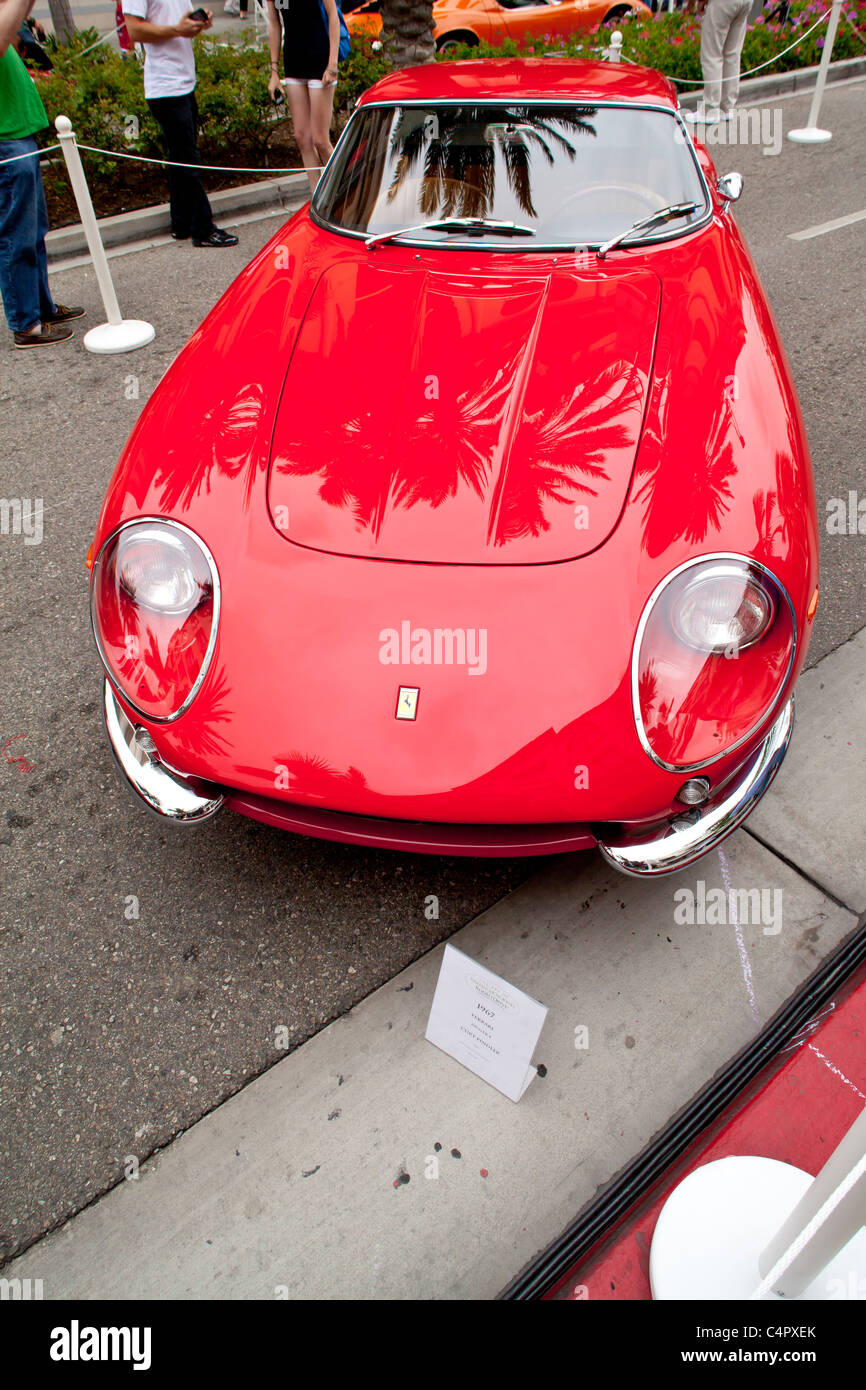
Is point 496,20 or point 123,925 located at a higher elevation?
point 496,20

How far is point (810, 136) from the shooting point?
24.8ft

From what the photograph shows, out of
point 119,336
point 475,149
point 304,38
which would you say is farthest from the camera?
point 304,38

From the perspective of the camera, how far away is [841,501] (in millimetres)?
3369

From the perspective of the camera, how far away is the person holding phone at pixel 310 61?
5.31 metres

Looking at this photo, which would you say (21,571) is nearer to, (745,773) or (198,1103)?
(198,1103)

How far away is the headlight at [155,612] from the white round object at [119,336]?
3113 mm

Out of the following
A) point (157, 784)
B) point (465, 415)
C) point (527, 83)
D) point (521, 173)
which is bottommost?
point (157, 784)

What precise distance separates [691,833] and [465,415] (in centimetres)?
104

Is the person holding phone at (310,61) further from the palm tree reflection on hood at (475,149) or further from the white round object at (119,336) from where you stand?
the palm tree reflection on hood at (475,149)

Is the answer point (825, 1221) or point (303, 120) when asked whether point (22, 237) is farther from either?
point (825, 1221)

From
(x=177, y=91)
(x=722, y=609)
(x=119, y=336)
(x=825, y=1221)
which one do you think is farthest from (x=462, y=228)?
(x=177, y=91)

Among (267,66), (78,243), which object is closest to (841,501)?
(78,243)

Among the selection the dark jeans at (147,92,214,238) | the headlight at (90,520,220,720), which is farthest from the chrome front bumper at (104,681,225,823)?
the dark jeans at (147,92,214,238)

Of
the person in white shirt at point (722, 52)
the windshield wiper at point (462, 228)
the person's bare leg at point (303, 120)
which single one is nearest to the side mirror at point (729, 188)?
the windshield wiper at point (462, 228)
